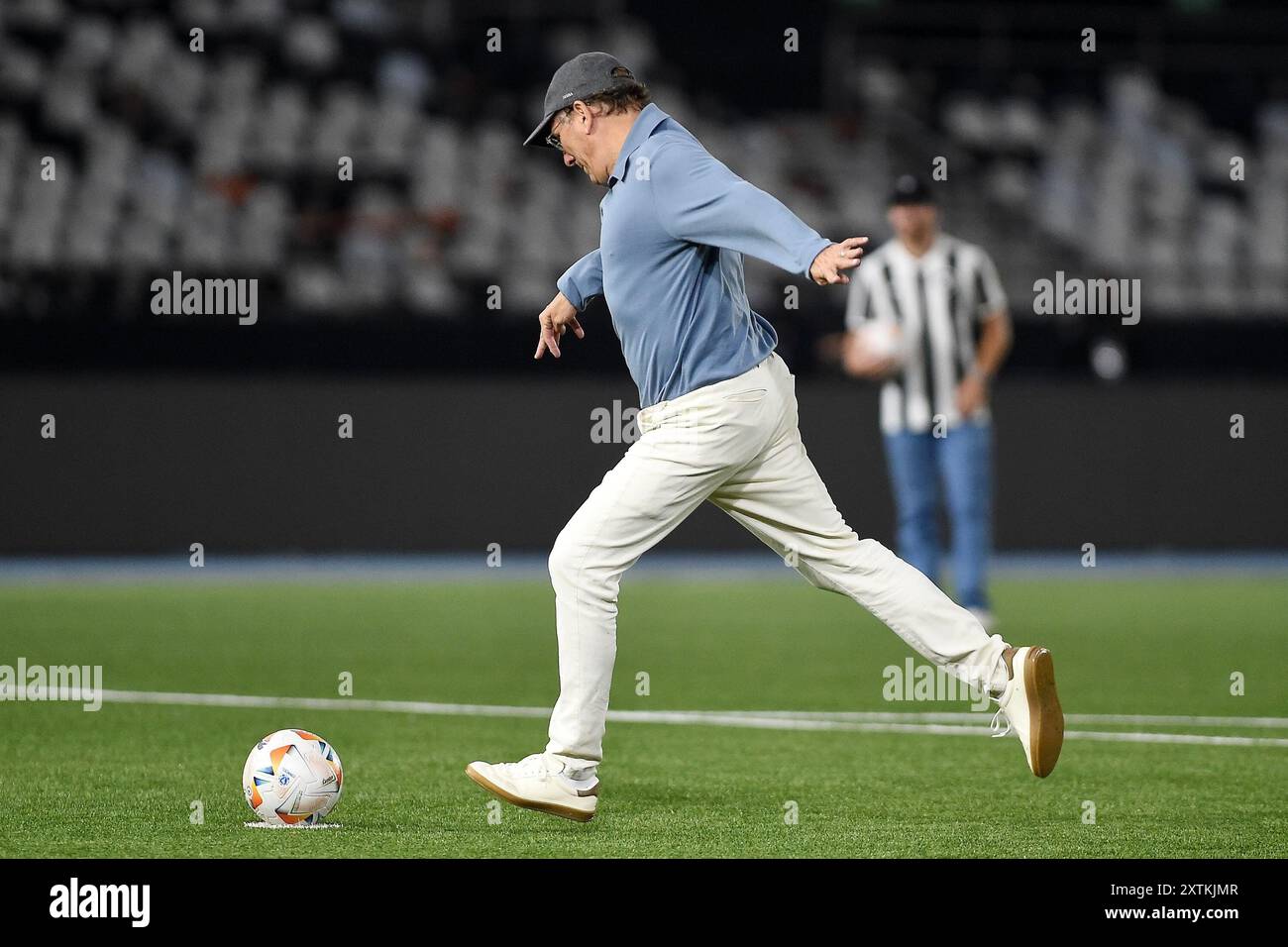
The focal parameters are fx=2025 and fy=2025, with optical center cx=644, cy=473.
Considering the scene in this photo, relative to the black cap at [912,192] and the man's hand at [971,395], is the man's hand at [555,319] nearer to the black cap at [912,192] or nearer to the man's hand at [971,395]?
the black cap at [912,192]

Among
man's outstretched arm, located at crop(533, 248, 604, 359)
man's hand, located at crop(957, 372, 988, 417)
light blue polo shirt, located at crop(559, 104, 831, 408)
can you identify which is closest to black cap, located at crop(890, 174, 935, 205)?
man's hand, located at crop(957, 372, 988, 417)

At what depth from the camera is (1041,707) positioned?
5.69 m

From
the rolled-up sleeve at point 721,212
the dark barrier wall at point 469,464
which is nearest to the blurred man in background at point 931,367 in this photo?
the rolled-up sleeve at point 721,212

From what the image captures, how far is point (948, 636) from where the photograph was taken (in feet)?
19.0

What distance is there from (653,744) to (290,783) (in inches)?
79.9

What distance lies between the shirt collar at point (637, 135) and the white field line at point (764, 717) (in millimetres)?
2650

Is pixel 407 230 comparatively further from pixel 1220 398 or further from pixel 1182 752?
pixel 1182 752

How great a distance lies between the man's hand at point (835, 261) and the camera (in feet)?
16.3

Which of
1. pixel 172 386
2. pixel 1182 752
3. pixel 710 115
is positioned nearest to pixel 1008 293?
pixel 710 115

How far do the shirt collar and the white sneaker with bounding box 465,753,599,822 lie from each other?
1.65 m

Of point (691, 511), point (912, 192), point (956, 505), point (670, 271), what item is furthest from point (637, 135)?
point (956, 505)

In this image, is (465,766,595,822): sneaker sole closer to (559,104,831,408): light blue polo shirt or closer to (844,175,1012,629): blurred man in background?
(559,104,831,408): light blue polo shirt

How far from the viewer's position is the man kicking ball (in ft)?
18.3

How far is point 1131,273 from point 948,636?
50.3 feet
